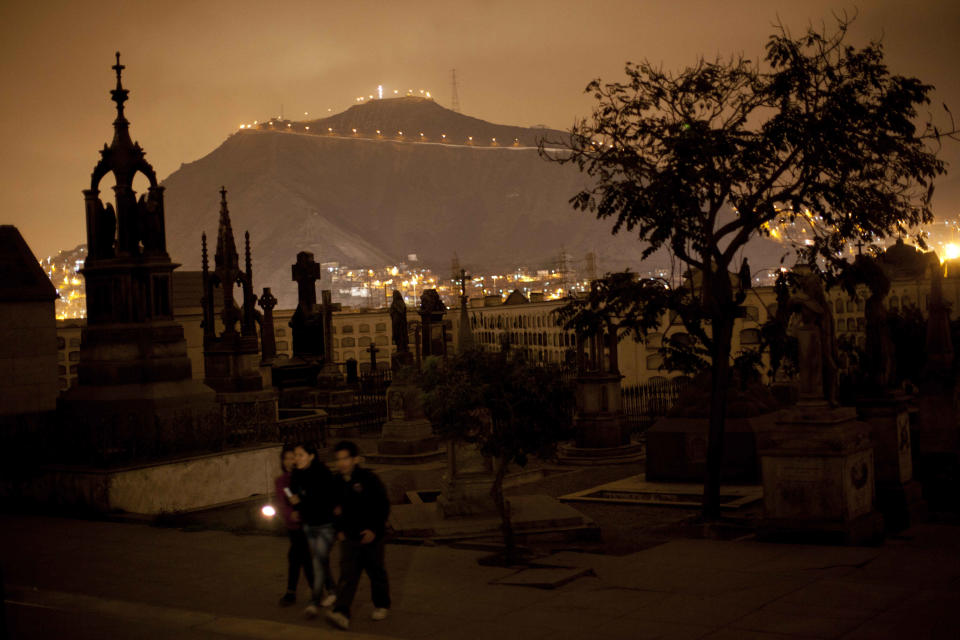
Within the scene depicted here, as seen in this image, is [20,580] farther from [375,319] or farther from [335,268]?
[335,268]

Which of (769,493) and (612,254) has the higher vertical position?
(612,254)

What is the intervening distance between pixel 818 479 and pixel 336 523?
5.86 metres

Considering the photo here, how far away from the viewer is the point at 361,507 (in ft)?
25.1

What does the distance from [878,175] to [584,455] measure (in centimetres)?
1017

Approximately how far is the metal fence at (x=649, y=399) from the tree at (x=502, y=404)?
17560 millimetres

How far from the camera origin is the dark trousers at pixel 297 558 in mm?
8367

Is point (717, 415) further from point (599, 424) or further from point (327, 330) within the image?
point (327, 330)

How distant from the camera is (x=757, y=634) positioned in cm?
723

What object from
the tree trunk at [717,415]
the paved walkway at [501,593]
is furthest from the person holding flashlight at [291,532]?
the tree trunk at [717,415]

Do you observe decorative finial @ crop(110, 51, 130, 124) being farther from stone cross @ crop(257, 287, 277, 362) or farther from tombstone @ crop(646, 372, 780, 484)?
stone cross @ crop(257, 287, 277, 362)

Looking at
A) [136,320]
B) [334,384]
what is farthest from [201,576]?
[334,384]

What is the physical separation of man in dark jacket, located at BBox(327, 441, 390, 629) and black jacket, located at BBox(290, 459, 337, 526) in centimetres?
22

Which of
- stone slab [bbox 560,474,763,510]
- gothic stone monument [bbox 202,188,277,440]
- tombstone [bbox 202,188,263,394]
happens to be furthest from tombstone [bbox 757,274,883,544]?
tombstone [bbox 202,188,263,394]

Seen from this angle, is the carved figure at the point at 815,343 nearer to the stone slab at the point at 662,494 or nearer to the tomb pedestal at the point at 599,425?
the stone slab at the point at 662,494
